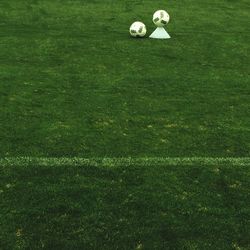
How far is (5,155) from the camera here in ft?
22.4

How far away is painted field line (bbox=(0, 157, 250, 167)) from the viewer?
22.0 feet

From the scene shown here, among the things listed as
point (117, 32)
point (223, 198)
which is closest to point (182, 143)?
point (223, 198)

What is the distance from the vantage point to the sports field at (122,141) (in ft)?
17.6

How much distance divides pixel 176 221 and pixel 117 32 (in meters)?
10.0

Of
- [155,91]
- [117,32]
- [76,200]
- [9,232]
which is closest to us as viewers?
[9,232]

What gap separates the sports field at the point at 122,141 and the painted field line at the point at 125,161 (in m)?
0.01

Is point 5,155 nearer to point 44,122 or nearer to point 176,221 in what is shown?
point 44,122

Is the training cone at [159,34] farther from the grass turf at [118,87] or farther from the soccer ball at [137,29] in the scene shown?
the grass turf at [118,87]

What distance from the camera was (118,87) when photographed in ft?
32.8

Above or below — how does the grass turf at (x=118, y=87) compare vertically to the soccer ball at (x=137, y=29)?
below

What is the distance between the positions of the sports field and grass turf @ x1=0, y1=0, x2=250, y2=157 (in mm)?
31

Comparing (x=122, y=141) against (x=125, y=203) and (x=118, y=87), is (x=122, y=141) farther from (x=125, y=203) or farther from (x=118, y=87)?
(x=118, y=87)

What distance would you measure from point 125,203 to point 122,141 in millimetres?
1802

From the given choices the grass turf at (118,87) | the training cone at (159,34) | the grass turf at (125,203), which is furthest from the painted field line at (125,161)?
the training cone at (159,34)
